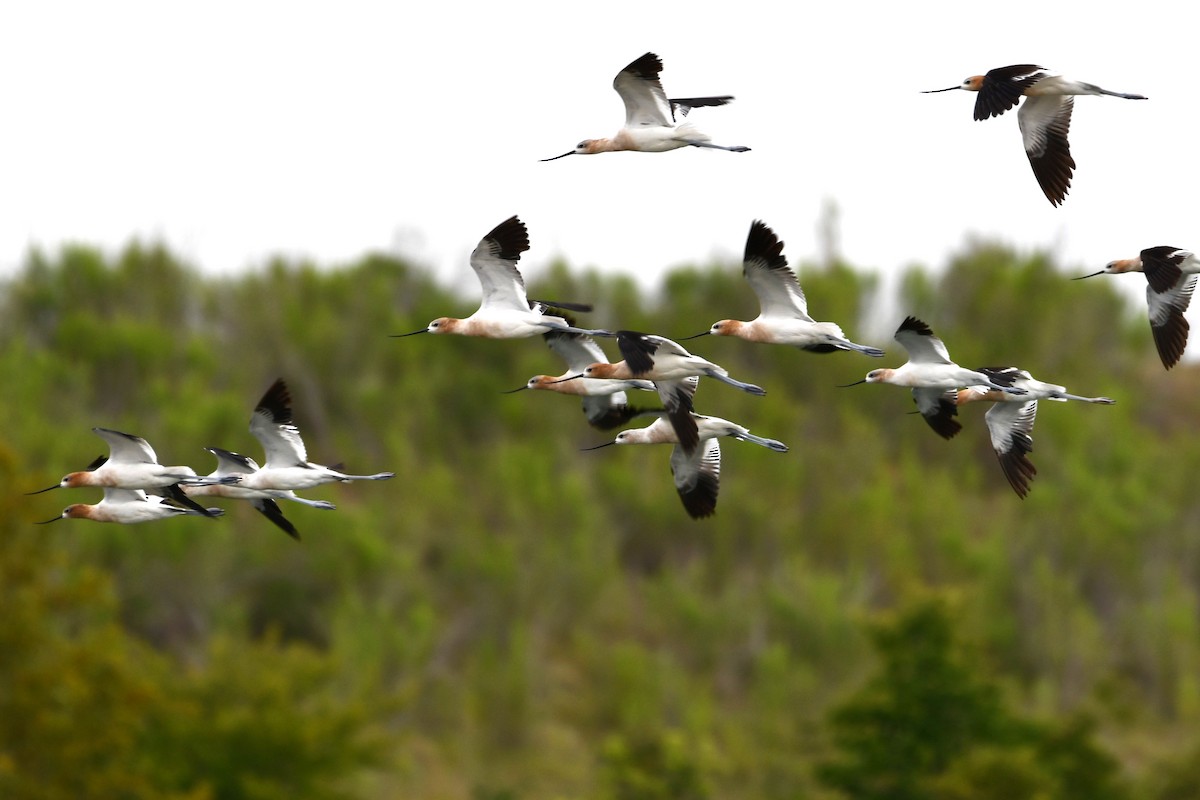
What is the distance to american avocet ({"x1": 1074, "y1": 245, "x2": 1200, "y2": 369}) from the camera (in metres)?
13.8

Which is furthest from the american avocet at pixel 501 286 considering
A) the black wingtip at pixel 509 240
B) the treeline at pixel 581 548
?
the treeline at pixel 581 548

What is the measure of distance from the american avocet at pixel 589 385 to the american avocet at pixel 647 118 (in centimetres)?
157

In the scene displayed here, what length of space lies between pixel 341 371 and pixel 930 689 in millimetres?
28331

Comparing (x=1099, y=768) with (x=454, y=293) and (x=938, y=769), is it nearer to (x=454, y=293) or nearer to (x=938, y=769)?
(x=938, y=769)

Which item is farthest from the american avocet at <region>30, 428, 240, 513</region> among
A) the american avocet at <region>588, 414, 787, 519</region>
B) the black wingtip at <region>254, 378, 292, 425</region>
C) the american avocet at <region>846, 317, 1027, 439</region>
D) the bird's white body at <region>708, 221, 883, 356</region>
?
the american avocet at <region>846, 317, 1027, 439</region>

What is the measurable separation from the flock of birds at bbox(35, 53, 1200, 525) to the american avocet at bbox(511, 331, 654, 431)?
2 centimetres

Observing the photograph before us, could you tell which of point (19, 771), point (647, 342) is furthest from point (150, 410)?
point (647, 342)

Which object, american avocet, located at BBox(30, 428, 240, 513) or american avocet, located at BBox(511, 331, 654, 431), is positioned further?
american avocet, located at BBox(511, 331, 654, 431)

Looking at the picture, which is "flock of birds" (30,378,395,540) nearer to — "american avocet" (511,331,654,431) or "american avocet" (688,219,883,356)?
"american avocet" (511,331,654,431)

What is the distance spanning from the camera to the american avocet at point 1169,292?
13.8 m

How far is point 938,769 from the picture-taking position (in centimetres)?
2862

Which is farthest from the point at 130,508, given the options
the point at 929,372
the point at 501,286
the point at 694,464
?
the point at 929,372

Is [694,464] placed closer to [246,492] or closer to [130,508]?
[246,492]

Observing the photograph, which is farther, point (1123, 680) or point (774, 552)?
point (774, 552)
